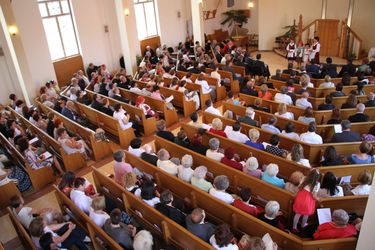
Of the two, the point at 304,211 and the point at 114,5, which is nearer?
the point at 304,211

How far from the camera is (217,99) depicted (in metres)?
9.27

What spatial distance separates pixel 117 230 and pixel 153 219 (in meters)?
0.48

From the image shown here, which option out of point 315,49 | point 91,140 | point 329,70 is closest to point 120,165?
point 91,140

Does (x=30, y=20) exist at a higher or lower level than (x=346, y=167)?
higher

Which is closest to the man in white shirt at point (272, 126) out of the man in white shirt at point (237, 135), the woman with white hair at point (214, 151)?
the man in white shirt at point (237, 135)

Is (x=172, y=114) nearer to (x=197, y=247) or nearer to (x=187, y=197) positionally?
(x=187, y=197)

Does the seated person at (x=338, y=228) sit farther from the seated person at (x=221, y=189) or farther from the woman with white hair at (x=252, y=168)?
the woman with white hair at (x=252, y=168)

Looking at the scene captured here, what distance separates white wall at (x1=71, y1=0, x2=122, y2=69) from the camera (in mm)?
11633

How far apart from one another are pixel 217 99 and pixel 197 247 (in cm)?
629

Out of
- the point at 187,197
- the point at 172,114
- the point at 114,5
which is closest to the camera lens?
the point at 187,197

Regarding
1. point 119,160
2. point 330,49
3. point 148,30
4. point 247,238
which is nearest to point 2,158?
point 119,160

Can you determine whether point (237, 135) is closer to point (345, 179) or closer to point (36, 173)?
point (345, 179)

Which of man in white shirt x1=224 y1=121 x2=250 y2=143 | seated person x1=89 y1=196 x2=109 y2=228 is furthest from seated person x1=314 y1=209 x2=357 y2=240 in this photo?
seated person x1=89 y1=196 x2=109 y2=228

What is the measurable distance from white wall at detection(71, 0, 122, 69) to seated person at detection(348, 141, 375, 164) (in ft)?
33.1
